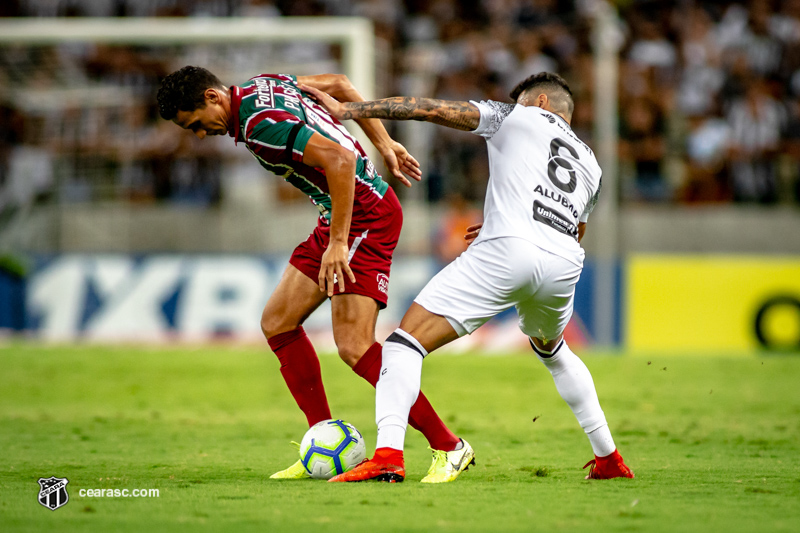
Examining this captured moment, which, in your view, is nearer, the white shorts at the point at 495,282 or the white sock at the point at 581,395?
the white shorts at the point at 495,282

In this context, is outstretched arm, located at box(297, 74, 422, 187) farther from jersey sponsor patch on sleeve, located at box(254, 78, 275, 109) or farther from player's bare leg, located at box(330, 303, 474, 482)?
player's bare leg, located at box(330, 303, 474, 482)

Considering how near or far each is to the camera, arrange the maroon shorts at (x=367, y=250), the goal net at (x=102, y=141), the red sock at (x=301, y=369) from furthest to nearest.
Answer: the goal net at (x=102, y=141) < the red sock at (x=301, y=369) < the maroon shorts at (x=367, y=250)

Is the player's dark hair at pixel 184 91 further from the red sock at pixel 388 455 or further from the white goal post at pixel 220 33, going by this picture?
the white goal post at pixel 220 33

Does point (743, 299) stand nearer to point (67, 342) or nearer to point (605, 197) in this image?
point (605, 197)

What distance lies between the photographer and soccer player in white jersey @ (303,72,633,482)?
4707mm

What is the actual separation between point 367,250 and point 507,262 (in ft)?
3.28

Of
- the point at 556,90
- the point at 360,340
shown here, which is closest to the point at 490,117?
the point at 556,90

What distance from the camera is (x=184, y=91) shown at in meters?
4.92

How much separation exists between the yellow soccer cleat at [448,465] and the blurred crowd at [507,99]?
11.6 metres

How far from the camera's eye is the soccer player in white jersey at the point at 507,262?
4.71 meters

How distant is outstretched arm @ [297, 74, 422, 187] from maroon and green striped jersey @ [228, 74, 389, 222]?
0.42 feet

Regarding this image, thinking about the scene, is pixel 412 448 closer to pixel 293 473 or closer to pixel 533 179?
pixel 293 473

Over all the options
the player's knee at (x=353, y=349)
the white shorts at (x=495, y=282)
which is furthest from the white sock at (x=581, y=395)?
the player's knee at (x=353, y=349)
